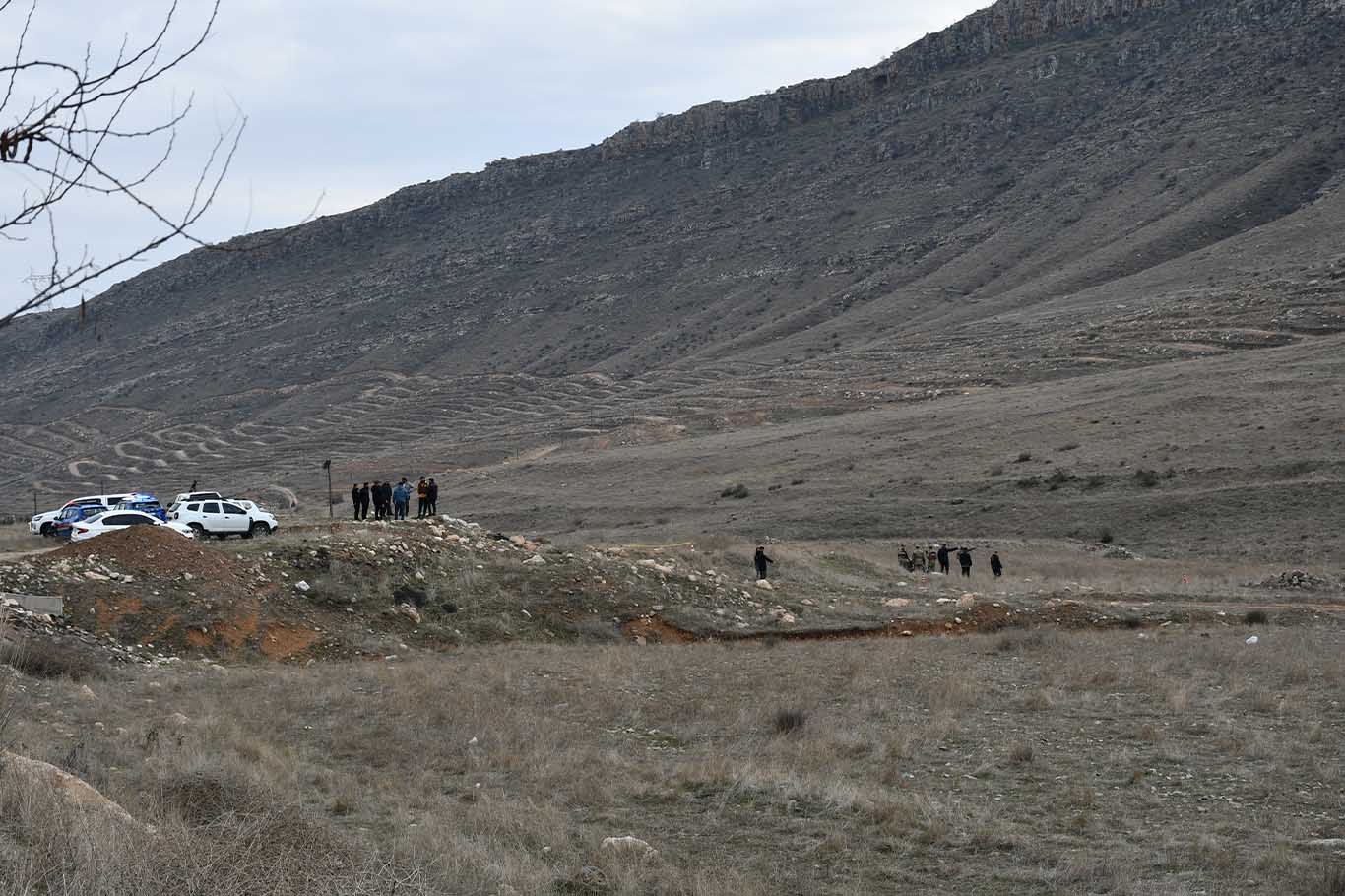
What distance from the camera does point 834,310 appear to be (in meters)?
99.2

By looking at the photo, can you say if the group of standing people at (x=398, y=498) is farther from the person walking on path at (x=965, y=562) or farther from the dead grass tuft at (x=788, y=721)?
the dead grass tuft at (x=788, y=721)

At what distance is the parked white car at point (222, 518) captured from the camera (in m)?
32.8

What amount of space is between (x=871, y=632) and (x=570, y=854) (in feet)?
51.7

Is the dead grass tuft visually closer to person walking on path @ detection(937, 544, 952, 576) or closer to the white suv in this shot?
person walking on path @ detection(937, 544, 952, 576)

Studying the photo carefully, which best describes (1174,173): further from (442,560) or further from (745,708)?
(745,708)

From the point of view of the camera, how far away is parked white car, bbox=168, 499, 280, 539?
32.8 metres

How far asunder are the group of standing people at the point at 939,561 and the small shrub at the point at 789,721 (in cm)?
2042

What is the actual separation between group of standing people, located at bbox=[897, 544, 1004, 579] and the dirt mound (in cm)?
1946

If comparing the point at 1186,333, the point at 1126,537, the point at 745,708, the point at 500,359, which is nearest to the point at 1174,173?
the point at 1186,333

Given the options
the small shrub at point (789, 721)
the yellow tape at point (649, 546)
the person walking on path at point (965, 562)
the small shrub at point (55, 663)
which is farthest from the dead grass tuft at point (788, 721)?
the person walking on path at point (965, 562)

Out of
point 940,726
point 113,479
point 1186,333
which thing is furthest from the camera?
point 113,479

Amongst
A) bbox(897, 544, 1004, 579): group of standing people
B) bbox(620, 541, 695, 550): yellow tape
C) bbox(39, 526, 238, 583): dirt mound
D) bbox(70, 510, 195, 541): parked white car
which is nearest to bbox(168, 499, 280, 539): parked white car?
bbox(70, 510, 195, 541): parked white car

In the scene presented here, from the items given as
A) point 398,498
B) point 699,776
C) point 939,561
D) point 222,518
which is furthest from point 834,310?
point 699,776

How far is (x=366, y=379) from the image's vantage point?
109500 mm
